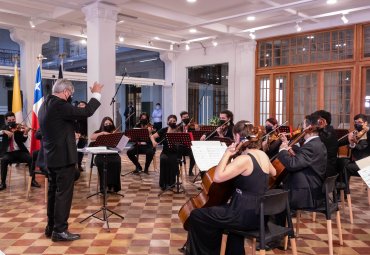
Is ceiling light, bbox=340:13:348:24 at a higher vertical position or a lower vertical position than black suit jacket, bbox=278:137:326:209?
higher

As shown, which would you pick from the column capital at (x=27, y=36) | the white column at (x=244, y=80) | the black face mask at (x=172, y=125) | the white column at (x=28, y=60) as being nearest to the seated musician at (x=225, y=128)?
the black face mask at (x=172, y=125)

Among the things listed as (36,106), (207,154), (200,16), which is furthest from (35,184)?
(200,16)

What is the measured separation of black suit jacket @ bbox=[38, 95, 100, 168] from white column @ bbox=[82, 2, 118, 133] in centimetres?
364

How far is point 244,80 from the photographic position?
1040 centimetres

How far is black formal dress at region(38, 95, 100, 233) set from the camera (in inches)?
137

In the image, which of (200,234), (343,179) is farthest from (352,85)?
(200,234)

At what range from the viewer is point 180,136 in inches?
209

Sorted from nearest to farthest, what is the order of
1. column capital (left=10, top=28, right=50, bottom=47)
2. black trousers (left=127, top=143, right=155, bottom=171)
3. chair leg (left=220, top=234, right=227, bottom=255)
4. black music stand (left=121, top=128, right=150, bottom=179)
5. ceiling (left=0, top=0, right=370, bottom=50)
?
chair leg (left=220, top=234, right=227, bottom=255) < black music stand (left=121, top=128, right=150, bottom=179) < black trousers (left=127, top=143, right=155, bottom=171) < ceiling (left=0, top=0, right=370, bottom=50) < column capital (left=10, top=28, right=50, bottom=47)

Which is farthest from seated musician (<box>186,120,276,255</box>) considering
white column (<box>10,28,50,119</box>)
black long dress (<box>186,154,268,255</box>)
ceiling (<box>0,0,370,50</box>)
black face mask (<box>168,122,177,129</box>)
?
white column (<box>10,28,50,119</box>)

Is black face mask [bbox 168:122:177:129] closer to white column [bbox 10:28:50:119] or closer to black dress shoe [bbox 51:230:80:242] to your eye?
black dress shoe [bbox 51:230:80:242]

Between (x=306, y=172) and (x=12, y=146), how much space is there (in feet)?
15.4

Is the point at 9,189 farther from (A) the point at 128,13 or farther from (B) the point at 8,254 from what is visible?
(A) the point at 128,13

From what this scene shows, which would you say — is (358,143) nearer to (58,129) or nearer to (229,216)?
(229,216)

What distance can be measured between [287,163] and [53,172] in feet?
7.10
